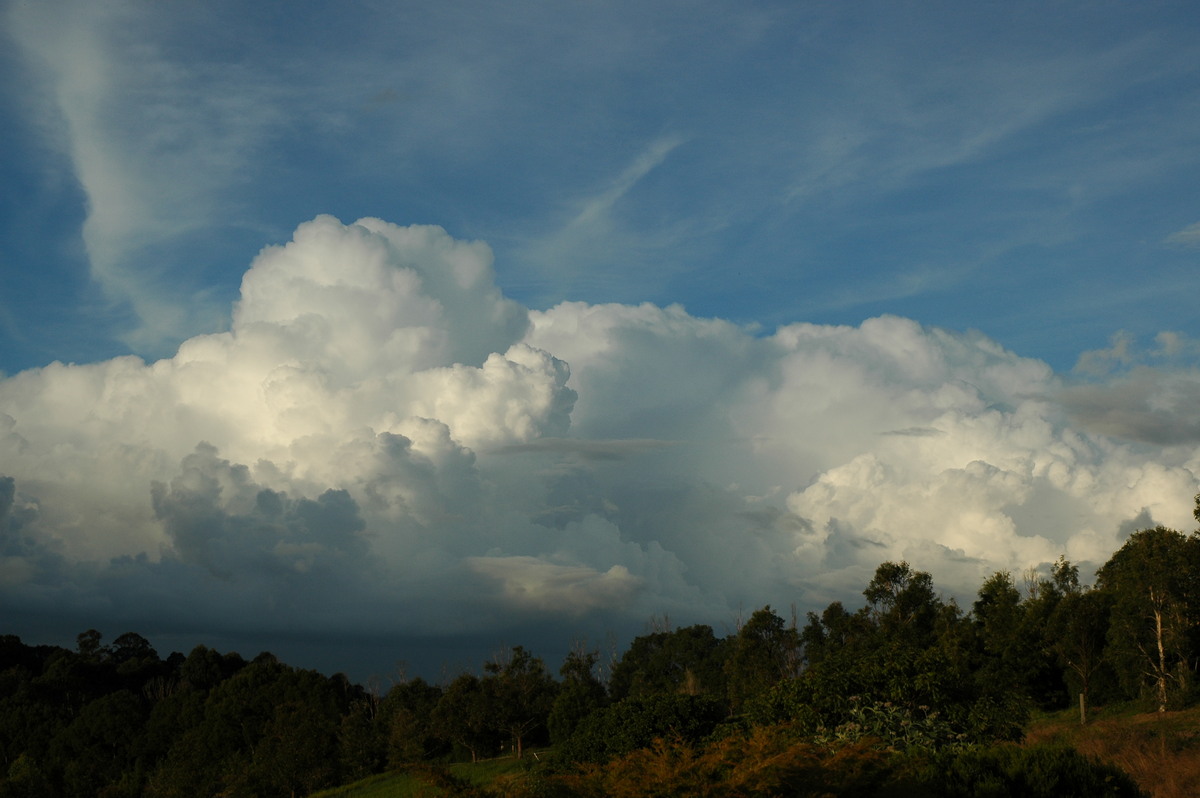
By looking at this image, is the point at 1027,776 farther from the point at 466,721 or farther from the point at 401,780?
the point at 466,721

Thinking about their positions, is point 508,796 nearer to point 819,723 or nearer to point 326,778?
point 819,723

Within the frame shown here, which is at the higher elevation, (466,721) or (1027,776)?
(1027,776)

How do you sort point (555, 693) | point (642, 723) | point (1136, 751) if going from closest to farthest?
point (1136, 751) < point (642, 723) < point (555, 693)

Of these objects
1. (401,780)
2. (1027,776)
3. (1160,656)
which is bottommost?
(401,780)

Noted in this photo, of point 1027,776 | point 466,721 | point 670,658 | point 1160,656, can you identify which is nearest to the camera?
point 1027,776

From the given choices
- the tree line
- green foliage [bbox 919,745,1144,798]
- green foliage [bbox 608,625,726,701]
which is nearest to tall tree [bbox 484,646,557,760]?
the tree line

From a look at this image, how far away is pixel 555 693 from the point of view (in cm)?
9050

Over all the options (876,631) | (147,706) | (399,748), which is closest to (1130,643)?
(876,631)

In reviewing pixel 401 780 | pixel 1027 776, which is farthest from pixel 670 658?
pixel 1027 776

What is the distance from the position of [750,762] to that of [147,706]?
104m

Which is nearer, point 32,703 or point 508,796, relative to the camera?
point 508,796

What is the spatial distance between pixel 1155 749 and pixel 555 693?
203 ft

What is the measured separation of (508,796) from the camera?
15.9 meters

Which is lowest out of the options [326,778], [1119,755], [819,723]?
[326,778]
